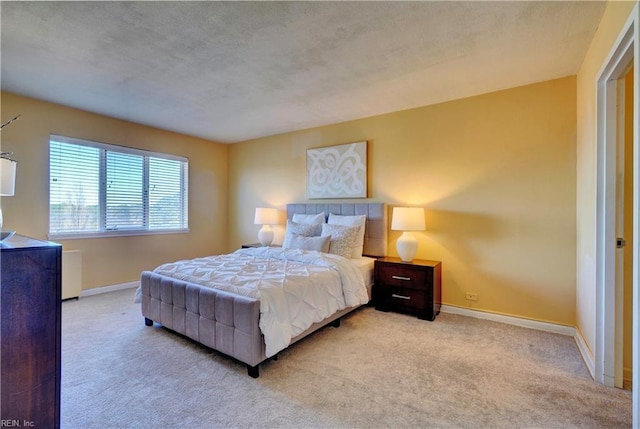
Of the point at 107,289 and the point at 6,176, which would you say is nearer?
the point at 6,176

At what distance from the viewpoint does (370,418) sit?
5.59 feet

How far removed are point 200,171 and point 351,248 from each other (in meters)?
3.39

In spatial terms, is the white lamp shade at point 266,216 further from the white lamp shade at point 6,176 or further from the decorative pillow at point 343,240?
the white lamp shade at point 6,176

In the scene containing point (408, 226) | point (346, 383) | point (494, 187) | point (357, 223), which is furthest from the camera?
point (357, 223)

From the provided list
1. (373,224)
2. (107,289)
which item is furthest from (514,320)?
(107,289)

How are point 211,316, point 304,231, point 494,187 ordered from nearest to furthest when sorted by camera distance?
point 211,316, point 494,187, point 304,231

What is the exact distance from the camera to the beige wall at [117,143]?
11.4 ft

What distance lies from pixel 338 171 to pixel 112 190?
3328mm

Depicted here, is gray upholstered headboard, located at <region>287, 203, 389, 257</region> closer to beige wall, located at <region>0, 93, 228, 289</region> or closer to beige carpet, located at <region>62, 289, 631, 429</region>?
beige carpet, located at <region>62, 289, 631, 429</region>

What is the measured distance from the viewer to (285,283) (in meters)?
2.44

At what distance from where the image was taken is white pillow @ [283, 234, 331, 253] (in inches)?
144

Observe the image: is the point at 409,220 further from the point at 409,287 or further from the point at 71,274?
the point at 71,274

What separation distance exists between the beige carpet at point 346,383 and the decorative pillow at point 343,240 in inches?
40.0

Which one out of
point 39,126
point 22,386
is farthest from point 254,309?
point 39,126
